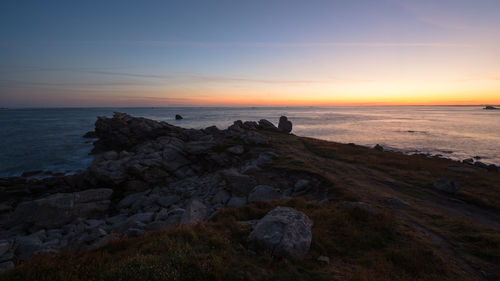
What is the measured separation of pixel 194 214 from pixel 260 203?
402cm

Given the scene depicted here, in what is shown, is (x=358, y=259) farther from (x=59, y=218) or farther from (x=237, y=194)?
(x=59, y=218)

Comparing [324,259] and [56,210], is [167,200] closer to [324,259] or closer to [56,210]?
[56,210]

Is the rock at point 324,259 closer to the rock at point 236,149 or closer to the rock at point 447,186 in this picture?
the rock at point 447,186

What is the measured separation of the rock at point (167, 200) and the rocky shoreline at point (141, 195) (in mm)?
103

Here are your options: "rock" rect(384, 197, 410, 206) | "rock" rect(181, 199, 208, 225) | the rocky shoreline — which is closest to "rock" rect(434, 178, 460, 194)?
"rock" rect(384, 197, 410, 206)

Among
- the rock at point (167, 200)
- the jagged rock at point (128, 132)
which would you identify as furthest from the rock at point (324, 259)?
the jagged rock at point (128, 132)

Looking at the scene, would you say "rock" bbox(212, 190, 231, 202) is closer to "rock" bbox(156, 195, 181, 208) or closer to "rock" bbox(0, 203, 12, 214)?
"rock" bbox(156, 195, 181, 208)

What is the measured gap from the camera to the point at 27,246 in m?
11.8

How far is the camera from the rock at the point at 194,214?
40.7ft

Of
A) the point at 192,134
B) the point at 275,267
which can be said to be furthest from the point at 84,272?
the point at 192,134

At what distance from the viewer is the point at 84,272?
621 cm

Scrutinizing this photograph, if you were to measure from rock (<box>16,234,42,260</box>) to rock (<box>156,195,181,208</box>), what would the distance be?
746cm

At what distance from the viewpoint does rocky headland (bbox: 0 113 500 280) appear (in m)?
8.70

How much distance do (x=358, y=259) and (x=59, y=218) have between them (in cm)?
1958
